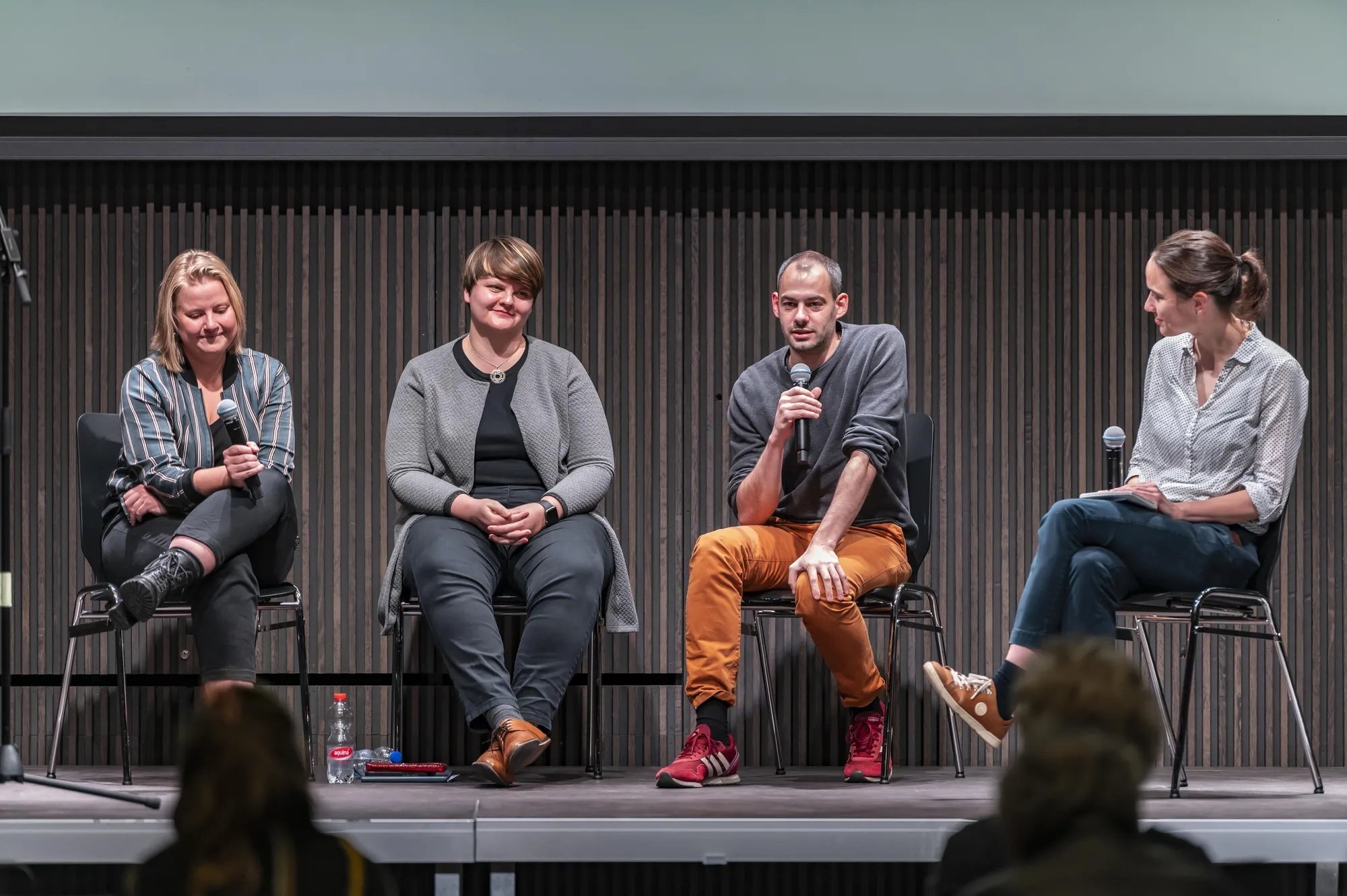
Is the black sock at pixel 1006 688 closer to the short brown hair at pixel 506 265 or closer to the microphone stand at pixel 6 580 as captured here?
the short brown hair at pixel 506 265

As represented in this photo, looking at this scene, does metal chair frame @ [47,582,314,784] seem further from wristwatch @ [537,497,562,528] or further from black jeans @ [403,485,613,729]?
wristwatch @ [537,497,562,528]

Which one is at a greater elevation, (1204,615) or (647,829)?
(1204,615)

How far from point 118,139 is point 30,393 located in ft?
2.74

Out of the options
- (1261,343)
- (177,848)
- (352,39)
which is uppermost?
(352,39)

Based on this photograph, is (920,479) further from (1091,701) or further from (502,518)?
(1091,701)

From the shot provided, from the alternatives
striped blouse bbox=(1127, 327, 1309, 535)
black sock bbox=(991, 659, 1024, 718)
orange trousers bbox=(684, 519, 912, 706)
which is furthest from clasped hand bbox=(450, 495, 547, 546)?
striped blouse bbox=(1127, 327, 1309, 535)

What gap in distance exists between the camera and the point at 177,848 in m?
1.10

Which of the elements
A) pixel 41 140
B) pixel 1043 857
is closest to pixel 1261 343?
pixel 1043 857

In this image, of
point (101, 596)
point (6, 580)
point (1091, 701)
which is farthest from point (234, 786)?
point (101, 596)

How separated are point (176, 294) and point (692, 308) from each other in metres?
1.55

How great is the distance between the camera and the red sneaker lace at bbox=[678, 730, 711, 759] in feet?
10.1

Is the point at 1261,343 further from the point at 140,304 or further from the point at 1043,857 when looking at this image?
the point at 140,304

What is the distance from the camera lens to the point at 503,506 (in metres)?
3.41

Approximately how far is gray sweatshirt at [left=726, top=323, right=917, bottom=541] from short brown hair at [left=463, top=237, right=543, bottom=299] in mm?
659
